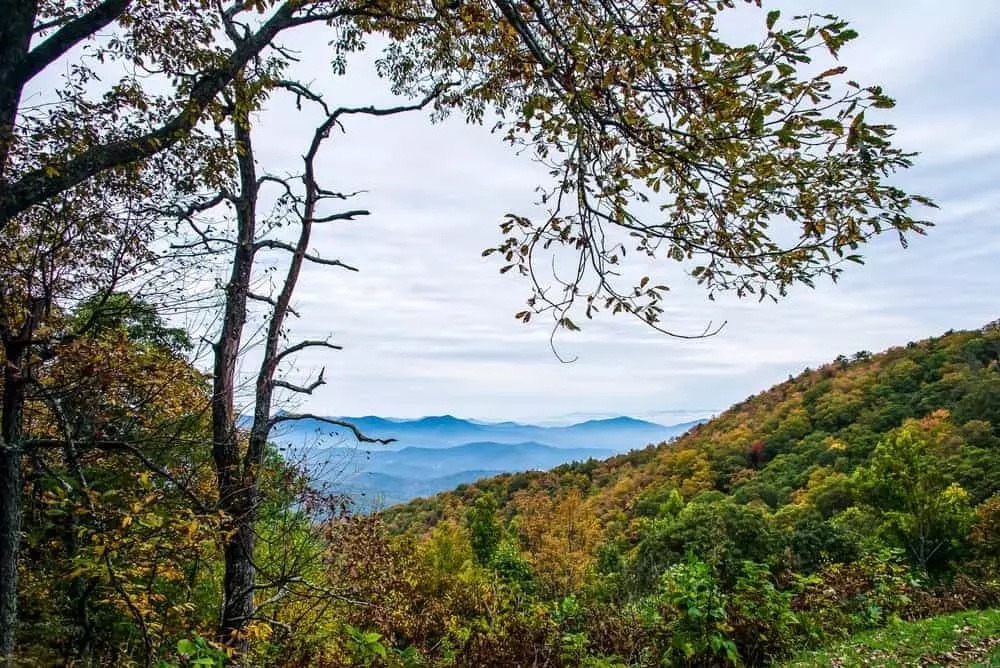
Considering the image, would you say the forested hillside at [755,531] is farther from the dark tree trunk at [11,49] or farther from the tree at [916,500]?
the dark tree trunk at [11,49]

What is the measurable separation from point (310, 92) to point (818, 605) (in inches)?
364

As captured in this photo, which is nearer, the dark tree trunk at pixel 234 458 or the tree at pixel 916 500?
the dark tree trunk at pixel 234 458

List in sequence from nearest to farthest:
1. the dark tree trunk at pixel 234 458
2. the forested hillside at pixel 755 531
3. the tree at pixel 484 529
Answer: the forested hillside at pixel 755 531 < the dark tree trunk at pixel 234 458 < the tree at pixel 484 529

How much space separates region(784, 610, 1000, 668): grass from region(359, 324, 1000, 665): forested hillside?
34 centimetres

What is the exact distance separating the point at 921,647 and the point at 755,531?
40.9 feet

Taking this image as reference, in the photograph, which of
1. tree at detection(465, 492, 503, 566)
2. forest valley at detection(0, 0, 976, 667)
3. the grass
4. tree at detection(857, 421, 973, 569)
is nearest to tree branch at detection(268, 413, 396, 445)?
forest valley at detection(0, 0, 976, 667)

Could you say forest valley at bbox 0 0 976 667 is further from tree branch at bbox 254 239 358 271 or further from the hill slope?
the hill slope

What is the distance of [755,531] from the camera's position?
57.3 feet

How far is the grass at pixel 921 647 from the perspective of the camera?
5.37 meters

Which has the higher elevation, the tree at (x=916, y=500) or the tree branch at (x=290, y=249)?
the tree branch at (x=290, y=249)

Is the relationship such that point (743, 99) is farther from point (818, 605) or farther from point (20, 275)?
point (818, 605)

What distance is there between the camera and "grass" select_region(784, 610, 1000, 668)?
5.37 meters

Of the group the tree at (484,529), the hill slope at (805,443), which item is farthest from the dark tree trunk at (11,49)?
the hill slope at (805,443)

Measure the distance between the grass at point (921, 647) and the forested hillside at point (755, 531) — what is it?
336mm
